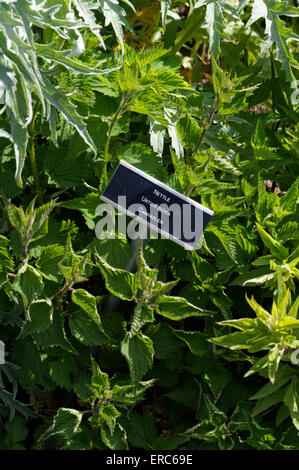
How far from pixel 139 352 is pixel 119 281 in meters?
0.16

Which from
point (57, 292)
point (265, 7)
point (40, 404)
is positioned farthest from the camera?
point (40, 404)

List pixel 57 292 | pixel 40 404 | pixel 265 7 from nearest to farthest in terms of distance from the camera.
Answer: pixel 57 292, pixel 265 7, pixel 40 404

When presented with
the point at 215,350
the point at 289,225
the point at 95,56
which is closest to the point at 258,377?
the point at 215,350

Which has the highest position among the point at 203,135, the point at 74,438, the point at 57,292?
the point at 203,135

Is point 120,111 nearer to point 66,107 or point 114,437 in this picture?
point 66,107

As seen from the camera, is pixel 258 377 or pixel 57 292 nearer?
pixel 57 292

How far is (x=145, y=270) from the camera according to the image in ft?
3.90

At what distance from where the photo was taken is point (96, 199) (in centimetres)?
132

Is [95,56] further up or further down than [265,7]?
further down

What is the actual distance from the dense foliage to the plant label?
0.07 meters

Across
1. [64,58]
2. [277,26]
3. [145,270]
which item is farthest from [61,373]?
[277,26]

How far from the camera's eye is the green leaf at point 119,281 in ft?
4.08

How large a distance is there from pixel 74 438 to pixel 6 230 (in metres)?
0.51

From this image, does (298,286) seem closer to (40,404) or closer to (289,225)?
(289,225)
